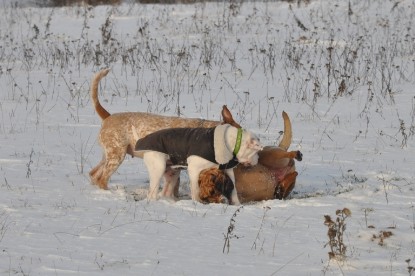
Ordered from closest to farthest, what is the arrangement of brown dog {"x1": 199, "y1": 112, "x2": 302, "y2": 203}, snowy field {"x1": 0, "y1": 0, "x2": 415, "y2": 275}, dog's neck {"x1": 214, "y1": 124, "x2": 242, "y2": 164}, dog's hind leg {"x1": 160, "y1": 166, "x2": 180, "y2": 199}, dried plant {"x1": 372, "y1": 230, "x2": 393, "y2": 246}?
snowy field {"x1": 0, "y1": 0, "x2": 415, "y2": 275}
dried plant {"x1": 372, "y1": 230, "x2": 393, "y2": 246}
dog's neck {"x1": 214, "y1": 124, "x2": 242, "y2": 164}
brown dog {"x1": 199, "y1": 112, "x2": 302, "y2": 203}
dog's hind leg {"x1": 160, "y1": 166, "x2": 180, "y2": 199}

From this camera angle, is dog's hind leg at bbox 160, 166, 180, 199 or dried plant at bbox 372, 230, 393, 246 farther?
dog's hind leg at bbox 160, 166, 180, 199

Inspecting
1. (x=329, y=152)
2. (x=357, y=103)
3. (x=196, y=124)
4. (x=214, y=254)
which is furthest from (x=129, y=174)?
(x=357, y=103)

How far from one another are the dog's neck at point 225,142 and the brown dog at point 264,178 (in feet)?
0.44

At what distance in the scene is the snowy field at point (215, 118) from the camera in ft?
15.1

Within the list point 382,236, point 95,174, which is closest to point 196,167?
point 95,174

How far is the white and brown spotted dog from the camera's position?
6055 mm

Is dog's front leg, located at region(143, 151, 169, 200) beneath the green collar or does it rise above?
beneath

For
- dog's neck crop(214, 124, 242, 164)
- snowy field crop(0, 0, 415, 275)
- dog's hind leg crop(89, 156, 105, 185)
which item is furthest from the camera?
dog's hind leg crop(89, 156, 105, 185)

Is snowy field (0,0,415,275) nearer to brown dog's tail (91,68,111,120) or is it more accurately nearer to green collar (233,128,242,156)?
green collar (233,128,242,156)

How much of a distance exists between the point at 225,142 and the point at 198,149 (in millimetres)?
229

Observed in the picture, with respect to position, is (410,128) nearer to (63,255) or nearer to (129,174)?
(129,174)

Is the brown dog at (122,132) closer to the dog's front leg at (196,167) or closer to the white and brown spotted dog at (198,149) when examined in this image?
the white and brown spotted dog at (198,149)

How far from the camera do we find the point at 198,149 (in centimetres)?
605

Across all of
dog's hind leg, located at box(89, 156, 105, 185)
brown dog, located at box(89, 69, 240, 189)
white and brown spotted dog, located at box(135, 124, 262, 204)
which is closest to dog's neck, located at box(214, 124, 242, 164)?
white and brown spotted dog, located at box(135, 124, 262, 204)
